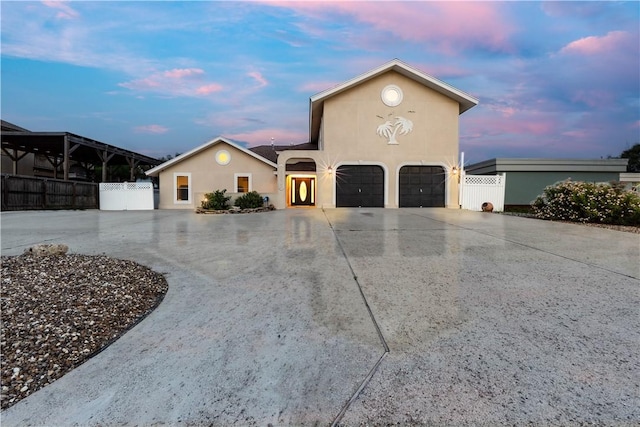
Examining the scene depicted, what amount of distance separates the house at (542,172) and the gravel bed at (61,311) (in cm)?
2339

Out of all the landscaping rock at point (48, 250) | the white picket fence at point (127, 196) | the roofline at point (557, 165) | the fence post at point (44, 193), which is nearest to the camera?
the landscaping rock at point (48, 250)

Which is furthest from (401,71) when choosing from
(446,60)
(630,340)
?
(630,340)

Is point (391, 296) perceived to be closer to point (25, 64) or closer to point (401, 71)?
point (401, 71)

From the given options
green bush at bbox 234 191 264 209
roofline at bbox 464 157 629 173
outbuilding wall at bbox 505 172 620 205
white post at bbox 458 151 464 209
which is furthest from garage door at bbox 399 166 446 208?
green bush at bbox 234 191 264 209

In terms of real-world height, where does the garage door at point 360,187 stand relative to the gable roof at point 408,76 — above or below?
below

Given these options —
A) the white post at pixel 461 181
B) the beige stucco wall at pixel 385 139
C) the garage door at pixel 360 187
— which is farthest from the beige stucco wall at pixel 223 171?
the white post at pixel 461 181

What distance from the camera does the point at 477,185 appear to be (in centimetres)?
1741

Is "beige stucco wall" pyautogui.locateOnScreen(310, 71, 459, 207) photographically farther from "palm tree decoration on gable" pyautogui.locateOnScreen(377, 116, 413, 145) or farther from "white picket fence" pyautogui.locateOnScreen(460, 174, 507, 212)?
"white picket fence" pyautogui.locateOnScreen(460, 174, 507, 212)

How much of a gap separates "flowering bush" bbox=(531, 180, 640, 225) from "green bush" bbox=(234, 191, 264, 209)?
12.3 meters

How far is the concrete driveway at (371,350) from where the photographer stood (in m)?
1.73

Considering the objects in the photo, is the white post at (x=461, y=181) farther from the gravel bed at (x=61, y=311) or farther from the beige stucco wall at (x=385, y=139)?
the gravel bed at (x=61, y=311)

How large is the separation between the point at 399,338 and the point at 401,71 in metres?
17.6

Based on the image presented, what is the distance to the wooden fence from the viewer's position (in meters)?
15.8

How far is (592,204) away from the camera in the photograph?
33.0 ft
